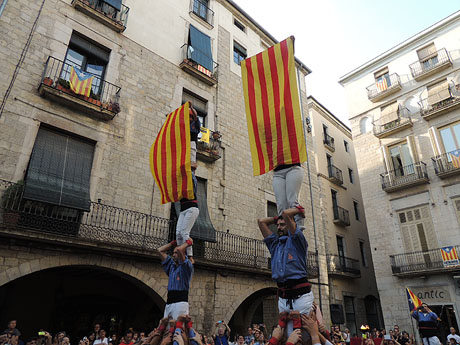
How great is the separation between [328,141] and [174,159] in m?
19.6

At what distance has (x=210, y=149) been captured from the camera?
1312 centimetres

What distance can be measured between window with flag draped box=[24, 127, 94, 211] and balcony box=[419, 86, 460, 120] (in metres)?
16.8

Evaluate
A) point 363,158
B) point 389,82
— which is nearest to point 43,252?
point 363,158

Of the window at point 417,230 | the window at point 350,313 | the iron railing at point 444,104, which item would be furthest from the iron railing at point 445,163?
the window at point 350,313

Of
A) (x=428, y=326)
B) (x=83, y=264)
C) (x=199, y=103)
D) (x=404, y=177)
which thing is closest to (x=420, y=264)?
(x=404, y=177)

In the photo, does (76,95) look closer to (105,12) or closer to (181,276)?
(105,12)

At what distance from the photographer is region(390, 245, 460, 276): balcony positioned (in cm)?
1513

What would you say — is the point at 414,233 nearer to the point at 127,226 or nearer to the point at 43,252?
the point at 127,226

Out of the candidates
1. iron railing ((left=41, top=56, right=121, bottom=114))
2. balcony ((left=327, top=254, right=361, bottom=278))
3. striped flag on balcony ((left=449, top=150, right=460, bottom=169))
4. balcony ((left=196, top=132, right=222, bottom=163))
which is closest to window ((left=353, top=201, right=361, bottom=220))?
balcony ((left=327, top=254, right=361, bottom=278))

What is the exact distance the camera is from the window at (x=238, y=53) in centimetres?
1692

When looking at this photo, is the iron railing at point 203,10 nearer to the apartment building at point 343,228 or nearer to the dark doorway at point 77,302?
the apartment building at point 343,228

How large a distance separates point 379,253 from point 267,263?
8.00 meters

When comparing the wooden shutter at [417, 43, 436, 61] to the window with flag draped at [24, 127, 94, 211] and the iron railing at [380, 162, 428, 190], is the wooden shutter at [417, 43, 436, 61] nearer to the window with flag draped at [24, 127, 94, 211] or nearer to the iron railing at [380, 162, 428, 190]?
the iron railing at [380, 162, 428, 190]

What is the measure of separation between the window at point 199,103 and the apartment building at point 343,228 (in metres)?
10.2
